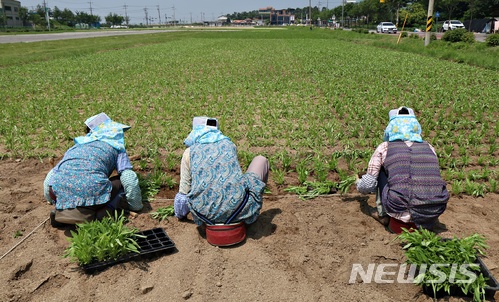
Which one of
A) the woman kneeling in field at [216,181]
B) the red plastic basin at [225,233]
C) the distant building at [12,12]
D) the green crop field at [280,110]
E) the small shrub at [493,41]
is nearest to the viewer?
the woman kneeling in field at [216,181]

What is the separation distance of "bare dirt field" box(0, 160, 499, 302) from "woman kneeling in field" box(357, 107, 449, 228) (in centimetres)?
36

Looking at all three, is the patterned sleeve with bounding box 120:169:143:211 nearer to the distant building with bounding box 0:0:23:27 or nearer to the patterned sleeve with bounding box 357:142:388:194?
the patterned sleeve with bounding box 357:142:388:194

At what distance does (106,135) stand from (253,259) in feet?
6.73

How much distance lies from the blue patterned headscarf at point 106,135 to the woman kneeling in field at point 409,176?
272cm

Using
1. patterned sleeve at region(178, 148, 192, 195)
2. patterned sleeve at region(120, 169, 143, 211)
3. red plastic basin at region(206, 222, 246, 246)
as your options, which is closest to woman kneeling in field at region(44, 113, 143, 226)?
patterned sleeve at region(120, 169, 143, 211)

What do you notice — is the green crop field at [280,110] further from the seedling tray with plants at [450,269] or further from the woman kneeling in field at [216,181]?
the seedling tray with plants at [450,269]

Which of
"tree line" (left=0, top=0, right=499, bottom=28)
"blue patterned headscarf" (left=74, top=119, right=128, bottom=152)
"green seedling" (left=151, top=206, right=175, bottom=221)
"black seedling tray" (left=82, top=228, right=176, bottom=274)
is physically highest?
"tree line" (left=0, top=0, right=499, bottom=28)

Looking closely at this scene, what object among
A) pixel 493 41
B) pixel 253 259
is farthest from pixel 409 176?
pixel 493 41

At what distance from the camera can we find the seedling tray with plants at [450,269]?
281cm

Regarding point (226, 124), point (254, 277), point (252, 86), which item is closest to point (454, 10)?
point (252, 86)

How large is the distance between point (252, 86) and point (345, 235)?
8.37 m

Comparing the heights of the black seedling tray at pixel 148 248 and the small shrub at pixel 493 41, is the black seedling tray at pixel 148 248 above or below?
below

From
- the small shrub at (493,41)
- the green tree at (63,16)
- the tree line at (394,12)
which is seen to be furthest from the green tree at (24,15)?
the small shrub at (493,41)

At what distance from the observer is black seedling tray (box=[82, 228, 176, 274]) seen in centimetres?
333
